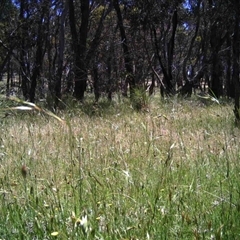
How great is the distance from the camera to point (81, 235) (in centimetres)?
172

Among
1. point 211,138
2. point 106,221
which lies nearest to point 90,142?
point 211,138

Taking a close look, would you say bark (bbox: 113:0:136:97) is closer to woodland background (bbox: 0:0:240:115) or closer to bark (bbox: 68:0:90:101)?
woodland background (bbox: 0:0:240:115)

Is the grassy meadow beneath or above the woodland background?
beneath

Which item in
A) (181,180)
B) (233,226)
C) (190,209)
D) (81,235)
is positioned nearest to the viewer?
(81,235)

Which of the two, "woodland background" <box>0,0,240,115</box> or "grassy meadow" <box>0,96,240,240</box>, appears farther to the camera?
"woodland background" <box>0,0,240,115</box>

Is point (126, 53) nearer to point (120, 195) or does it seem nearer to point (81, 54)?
point (81, 54)

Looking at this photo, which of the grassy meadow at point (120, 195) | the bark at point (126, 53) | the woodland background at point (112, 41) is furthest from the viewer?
the woodland background at point (112, 41)

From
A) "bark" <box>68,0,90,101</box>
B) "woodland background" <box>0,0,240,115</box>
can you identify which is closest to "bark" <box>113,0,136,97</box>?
"woodland background" <box>0,0,240,115</box>

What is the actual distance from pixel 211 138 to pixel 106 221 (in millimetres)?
2296

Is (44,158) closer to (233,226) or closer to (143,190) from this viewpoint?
(143,190)

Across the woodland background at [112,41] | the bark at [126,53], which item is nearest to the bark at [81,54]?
the woodland background at [112,41]

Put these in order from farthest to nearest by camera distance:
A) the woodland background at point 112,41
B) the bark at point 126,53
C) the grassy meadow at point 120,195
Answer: the woodland background at point 112,41 → the bark at point 126,53 → the grassy meadow at point 120,195

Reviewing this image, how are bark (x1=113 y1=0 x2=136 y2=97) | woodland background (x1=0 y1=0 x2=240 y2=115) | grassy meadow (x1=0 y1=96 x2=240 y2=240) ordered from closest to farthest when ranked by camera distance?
1. grassy meadow (x1=0 y1=96 x2=240 y2=240)
2. bark (x1=113 y1=0 x2=136 y2=97)
3. woodland background (x1=0 y1=0 x2=240 y2=115)

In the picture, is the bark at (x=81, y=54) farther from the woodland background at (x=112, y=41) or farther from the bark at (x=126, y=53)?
the bark at (x=126, y=53)
